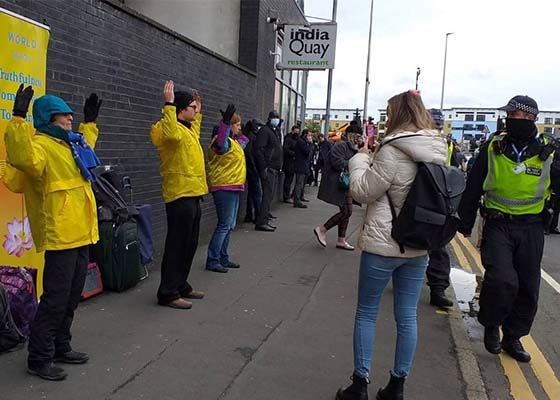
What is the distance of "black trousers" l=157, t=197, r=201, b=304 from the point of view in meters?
4.82

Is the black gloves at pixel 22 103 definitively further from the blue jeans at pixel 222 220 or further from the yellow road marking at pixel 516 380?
the yellow road marking at pixel 516 380

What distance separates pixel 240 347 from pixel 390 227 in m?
1.67

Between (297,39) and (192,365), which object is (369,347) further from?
(297,39)

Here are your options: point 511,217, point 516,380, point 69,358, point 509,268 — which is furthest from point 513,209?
point 69,358

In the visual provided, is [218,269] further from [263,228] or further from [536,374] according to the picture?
[536,374]

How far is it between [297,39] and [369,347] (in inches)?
399

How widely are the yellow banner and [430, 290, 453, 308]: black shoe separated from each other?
3.68m

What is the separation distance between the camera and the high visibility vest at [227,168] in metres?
5.91

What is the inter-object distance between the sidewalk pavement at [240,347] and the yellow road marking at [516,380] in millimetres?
275

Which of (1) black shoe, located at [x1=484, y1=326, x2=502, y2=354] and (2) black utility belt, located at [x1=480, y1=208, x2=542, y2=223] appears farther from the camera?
(1) black shoe, located at [x1=484, y1=326, x2=502, y2=354]

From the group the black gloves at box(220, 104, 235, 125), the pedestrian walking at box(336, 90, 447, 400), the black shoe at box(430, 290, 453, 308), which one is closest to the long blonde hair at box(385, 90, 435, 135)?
the pedestrian walking at box(336, 90, 447, 400)

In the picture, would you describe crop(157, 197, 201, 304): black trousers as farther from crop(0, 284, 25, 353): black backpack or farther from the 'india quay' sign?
the 'india quay' sign

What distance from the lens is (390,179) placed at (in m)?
3.16

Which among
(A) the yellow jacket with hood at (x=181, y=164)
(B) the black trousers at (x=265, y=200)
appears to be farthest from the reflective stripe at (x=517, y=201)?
(B) the black trousers at (x=265, y=200)
